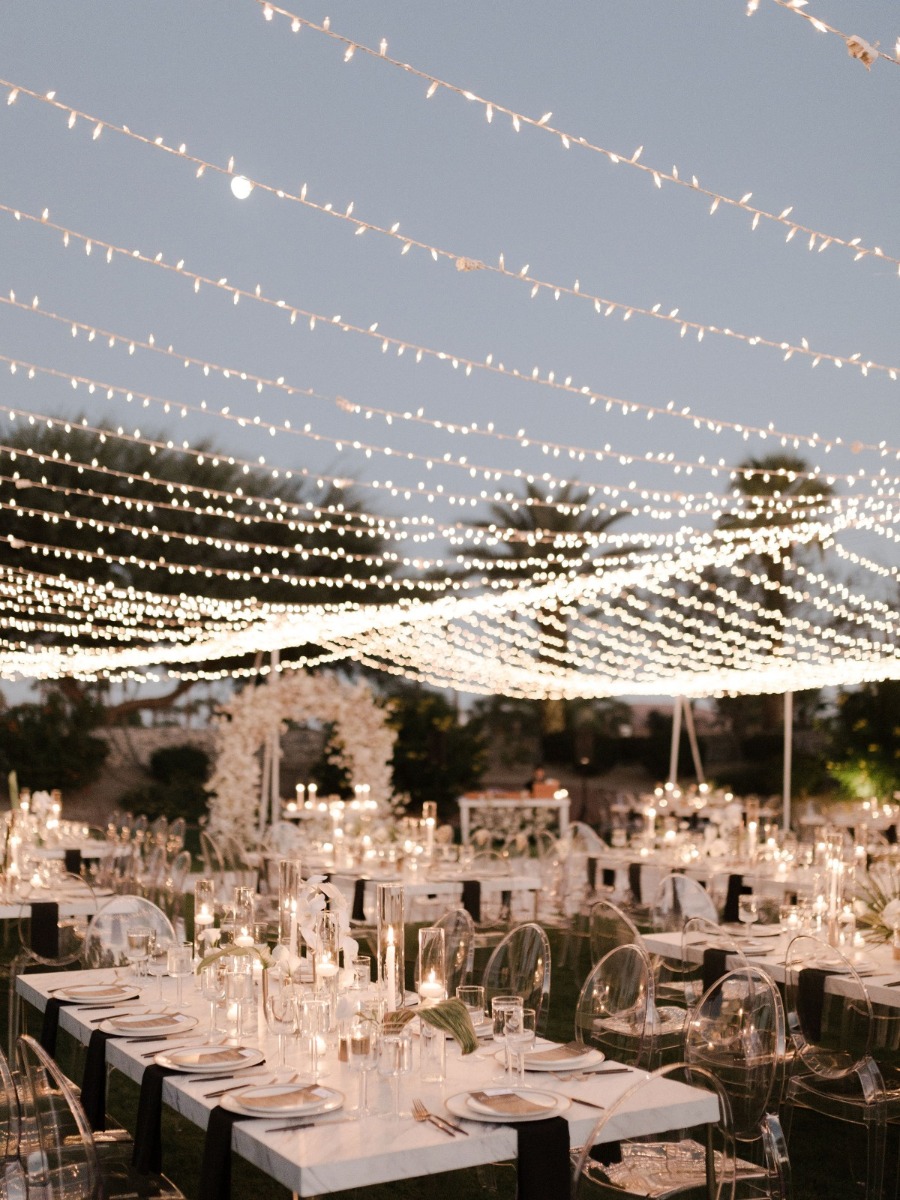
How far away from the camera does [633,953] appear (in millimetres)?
4473

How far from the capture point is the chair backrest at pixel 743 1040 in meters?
3.62

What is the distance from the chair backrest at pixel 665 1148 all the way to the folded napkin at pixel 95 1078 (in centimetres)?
130

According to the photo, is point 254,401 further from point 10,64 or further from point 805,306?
Answer: point 10,64

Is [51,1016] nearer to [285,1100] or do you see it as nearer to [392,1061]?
[285,1100]

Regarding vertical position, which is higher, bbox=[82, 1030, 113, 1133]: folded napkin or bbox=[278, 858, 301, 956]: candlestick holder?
bbox=[278, 858, 301, 956]: candlestick holder

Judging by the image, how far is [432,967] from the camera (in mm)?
3361

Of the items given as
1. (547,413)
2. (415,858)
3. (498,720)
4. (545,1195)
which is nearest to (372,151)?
(415,858)

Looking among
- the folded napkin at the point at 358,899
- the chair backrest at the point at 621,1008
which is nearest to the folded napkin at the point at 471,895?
the folded napkin at the point at 358,899

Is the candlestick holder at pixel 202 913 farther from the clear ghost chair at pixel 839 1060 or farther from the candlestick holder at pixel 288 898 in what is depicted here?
the clear ghost chair at pixel 839 1060

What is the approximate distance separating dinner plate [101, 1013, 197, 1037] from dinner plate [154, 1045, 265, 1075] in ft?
0.69

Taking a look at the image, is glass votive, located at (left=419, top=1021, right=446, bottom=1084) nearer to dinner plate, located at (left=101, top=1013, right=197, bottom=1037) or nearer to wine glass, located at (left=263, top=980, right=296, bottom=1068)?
wine glass, located at (left=263, top=980, right=296, bottom=1068)

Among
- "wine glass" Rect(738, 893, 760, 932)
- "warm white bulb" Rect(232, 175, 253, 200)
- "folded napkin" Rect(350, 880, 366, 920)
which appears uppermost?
"warm white bulb" Rect(232, 175, 253, 200)

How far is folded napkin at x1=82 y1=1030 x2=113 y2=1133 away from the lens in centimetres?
353

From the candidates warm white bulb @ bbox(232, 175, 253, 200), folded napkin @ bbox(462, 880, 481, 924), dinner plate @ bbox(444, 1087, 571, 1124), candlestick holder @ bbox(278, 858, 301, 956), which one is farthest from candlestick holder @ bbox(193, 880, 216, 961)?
folded napkin @ bbox(462, 880, 481, 924)
